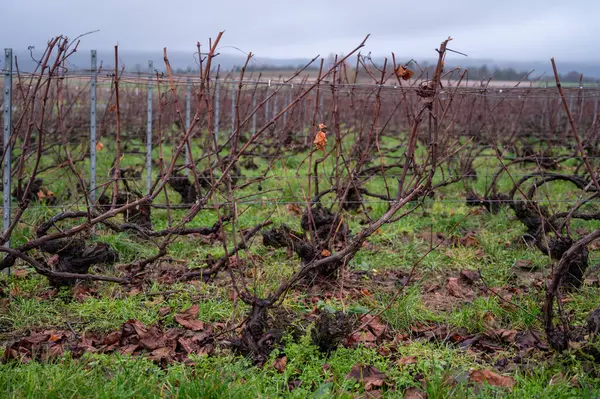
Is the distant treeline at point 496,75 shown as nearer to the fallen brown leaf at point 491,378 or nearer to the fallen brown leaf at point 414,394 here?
the fallen brown leaf at point 491,378

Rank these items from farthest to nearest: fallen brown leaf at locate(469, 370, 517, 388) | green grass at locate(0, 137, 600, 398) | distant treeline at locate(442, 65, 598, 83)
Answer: distant treeline at locate(442, 65, 598, 83), fallen brown leaf at locate(469, 370, 517, 388), green grass at locate(0, 137, 600, 398)

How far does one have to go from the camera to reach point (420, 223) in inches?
226

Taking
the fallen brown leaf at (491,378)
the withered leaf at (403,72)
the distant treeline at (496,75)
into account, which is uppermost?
the distant treeline at (496,75)

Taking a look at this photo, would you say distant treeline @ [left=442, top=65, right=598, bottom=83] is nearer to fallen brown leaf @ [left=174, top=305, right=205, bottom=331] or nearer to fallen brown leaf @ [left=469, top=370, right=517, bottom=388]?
fallen brown leaf @ [left=469, top=370, right=517, bottom=388]

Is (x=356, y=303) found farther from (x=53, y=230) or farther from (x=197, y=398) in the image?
(x=53, y=230)

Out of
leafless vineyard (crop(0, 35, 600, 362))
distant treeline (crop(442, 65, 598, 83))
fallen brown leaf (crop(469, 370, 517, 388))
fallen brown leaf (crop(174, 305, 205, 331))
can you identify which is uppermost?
distant treeline (crop(442, 65, 598, 83))

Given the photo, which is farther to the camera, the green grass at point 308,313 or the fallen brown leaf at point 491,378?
the fallen brown leaf at point 491,378

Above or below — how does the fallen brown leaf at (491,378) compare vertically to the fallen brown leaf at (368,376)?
above

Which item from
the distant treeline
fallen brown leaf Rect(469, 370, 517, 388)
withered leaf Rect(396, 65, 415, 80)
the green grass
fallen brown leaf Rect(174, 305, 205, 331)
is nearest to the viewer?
the green grass

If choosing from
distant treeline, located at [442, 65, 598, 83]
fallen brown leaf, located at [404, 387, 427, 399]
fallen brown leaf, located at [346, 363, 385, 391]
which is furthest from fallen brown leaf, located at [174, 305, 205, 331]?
distant treeline, located at [442, 65, 598, 83]

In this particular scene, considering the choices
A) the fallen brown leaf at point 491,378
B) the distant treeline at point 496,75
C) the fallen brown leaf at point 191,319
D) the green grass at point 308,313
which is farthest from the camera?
the distant treeline at point 496,75

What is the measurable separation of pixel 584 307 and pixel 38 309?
10.1 ft

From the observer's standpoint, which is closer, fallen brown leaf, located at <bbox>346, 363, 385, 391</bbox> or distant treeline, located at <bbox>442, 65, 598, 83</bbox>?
fallen brown leaf, located at <bbox>346, 363, 385, 391</bbox>

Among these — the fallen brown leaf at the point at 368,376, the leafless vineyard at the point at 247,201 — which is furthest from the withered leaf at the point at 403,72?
the fallen brown leaf at the point at 368,376
